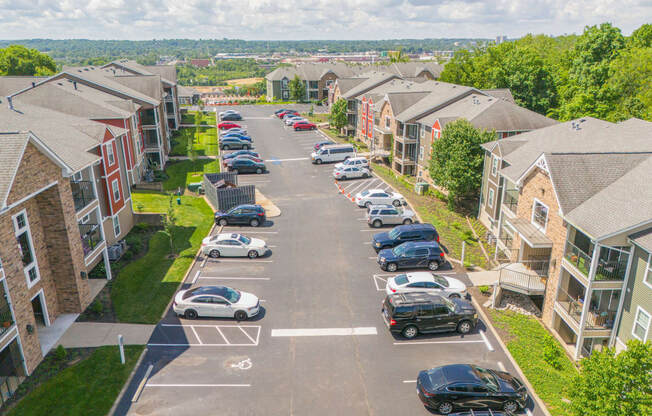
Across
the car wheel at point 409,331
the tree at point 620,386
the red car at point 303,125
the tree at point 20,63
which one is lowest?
the car wheel at point 409,331

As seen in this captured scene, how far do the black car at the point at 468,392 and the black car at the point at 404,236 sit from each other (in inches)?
561

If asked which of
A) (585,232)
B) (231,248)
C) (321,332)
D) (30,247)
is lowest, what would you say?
(321,332)

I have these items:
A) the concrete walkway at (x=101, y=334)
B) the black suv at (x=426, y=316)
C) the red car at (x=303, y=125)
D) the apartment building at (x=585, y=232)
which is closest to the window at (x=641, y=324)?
the apartment building at (x=585, y=232)

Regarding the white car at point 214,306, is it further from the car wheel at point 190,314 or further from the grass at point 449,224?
the grass at point 449,224

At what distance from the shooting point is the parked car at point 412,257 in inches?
1169

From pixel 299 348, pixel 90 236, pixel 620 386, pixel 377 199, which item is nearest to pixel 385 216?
pixel 377 199

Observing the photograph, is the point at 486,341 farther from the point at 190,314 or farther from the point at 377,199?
the point at 377,199

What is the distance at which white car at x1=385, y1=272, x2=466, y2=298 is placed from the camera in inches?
1016

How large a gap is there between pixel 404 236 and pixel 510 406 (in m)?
15.5

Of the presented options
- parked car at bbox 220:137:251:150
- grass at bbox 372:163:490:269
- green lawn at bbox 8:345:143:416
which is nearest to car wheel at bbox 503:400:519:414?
grass at bbox 372:163:490:269

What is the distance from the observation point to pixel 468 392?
18.0m

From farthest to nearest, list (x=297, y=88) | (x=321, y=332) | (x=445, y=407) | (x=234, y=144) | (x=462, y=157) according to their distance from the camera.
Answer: (x=297, y=88), (x=234, y=144), (x=462, y=157), (x=321, y=332), (x=445, y=407)

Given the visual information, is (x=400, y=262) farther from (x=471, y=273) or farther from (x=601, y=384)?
(x=601, y=384)

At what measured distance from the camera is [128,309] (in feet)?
82.7
